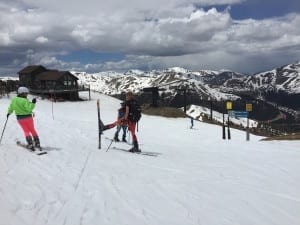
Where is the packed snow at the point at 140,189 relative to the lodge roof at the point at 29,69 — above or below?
below

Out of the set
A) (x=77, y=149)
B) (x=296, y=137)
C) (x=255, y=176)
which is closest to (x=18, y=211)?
(x=255, y=176)

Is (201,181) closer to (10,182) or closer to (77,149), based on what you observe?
(10,182)

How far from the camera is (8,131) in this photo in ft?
67.7

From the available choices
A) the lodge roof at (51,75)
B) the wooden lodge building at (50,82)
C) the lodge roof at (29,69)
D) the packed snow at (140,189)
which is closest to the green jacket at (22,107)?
the packed snow at (140,189)

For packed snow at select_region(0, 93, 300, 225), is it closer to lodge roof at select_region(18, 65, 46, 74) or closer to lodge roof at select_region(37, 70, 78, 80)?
lodge roof at select_region(37, 70, 78, 80)

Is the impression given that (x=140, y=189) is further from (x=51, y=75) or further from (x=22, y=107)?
(x=51, y=75)

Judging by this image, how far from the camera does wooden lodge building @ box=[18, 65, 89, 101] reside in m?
85.7

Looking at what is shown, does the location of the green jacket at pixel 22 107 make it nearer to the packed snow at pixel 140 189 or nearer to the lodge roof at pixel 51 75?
the packed snow at pixel 140 189

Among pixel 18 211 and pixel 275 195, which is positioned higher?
pixel 18 211

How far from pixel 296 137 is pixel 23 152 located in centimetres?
2000

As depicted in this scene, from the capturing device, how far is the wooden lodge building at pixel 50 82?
3374 inches

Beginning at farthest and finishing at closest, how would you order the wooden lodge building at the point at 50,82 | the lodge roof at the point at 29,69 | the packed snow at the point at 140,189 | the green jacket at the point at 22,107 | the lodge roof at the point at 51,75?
1. the lodge roof at the point at 29,69
2. the lodge roof at the point at 51,75
3. the wooden lodge building at the point at 50,82
4. the green jacket at the point at 22,107
5. the packed snow at the point at 140,189

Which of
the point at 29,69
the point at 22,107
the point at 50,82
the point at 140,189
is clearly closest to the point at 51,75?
the point at 50,82

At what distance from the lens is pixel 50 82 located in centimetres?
9031
